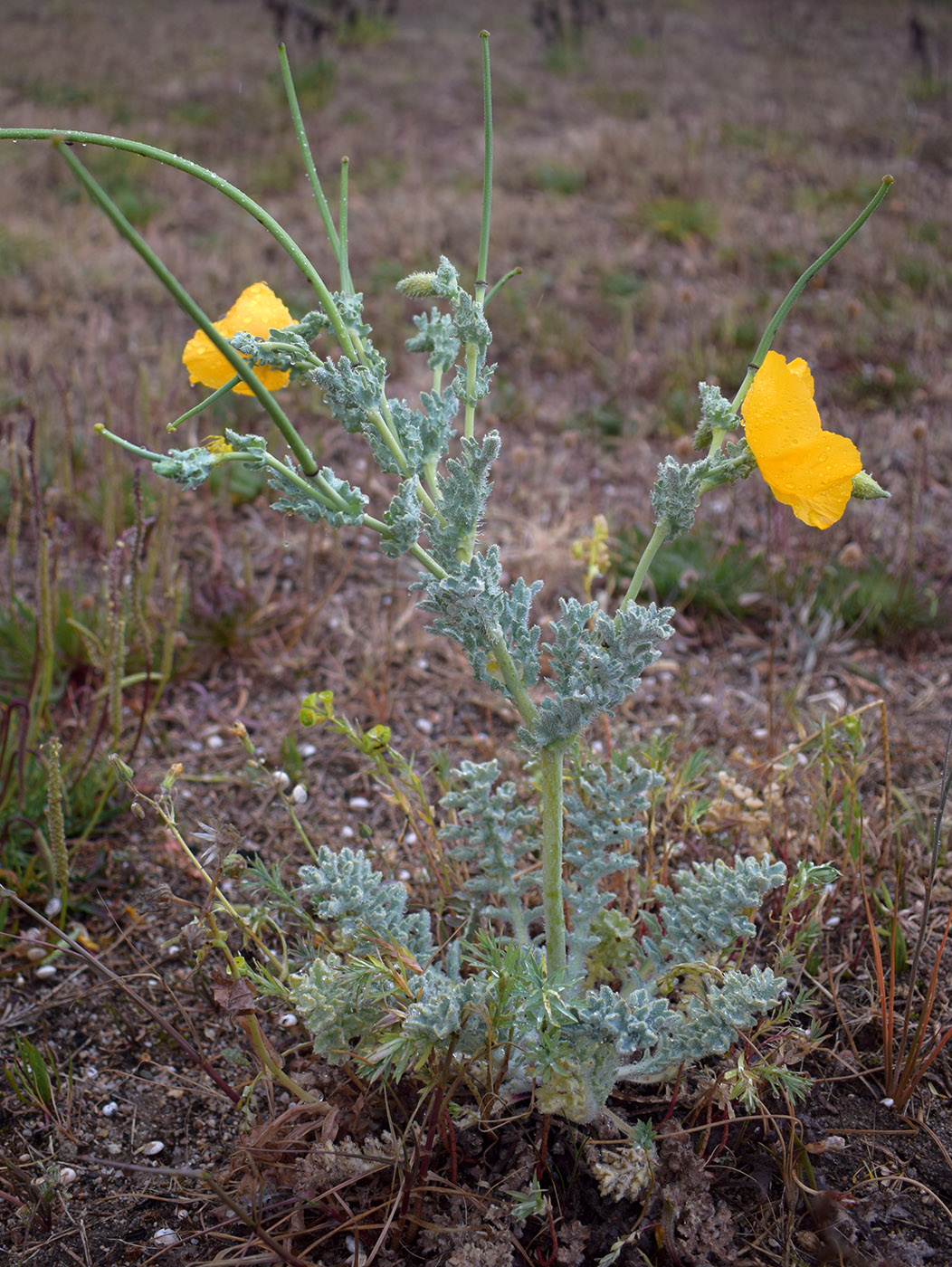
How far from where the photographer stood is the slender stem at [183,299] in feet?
2.25

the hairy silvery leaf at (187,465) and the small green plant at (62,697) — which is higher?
the hairy silvery leaf at (187,465)

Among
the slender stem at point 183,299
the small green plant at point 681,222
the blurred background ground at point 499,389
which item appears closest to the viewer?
the slender stem at point 183,299

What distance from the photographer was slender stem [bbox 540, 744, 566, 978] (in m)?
→ 1.17

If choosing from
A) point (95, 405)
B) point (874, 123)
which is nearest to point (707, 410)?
point (95, 405)

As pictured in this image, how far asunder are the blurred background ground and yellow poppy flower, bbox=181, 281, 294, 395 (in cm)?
75

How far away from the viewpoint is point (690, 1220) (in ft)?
3.76

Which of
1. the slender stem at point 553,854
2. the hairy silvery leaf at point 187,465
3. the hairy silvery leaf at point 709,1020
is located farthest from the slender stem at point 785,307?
the hairy silvery leaf at point 709,1020

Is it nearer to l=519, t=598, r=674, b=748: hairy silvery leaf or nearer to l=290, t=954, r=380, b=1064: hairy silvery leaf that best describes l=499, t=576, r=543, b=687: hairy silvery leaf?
l=519, t=598, r=674, b=748: hairy silvery leaf

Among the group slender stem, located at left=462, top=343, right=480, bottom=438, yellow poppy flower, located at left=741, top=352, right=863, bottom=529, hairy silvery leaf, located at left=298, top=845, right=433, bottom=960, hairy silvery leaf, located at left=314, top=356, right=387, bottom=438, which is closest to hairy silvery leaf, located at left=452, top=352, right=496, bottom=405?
slender stem, located at left=462, top=343, right=480, bottom=438

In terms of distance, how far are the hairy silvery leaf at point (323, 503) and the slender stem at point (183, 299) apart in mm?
42

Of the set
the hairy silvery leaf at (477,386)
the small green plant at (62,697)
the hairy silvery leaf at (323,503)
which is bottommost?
the small green plant at (62,697)

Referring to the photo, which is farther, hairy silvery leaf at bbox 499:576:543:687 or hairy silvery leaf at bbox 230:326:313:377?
hairy silvery leaf at bbox 499:576:543:687

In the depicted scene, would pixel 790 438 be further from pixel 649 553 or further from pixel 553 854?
pixel 553 854

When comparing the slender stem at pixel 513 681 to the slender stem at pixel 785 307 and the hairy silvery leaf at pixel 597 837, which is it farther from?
the slender stem at pixel 785 307
